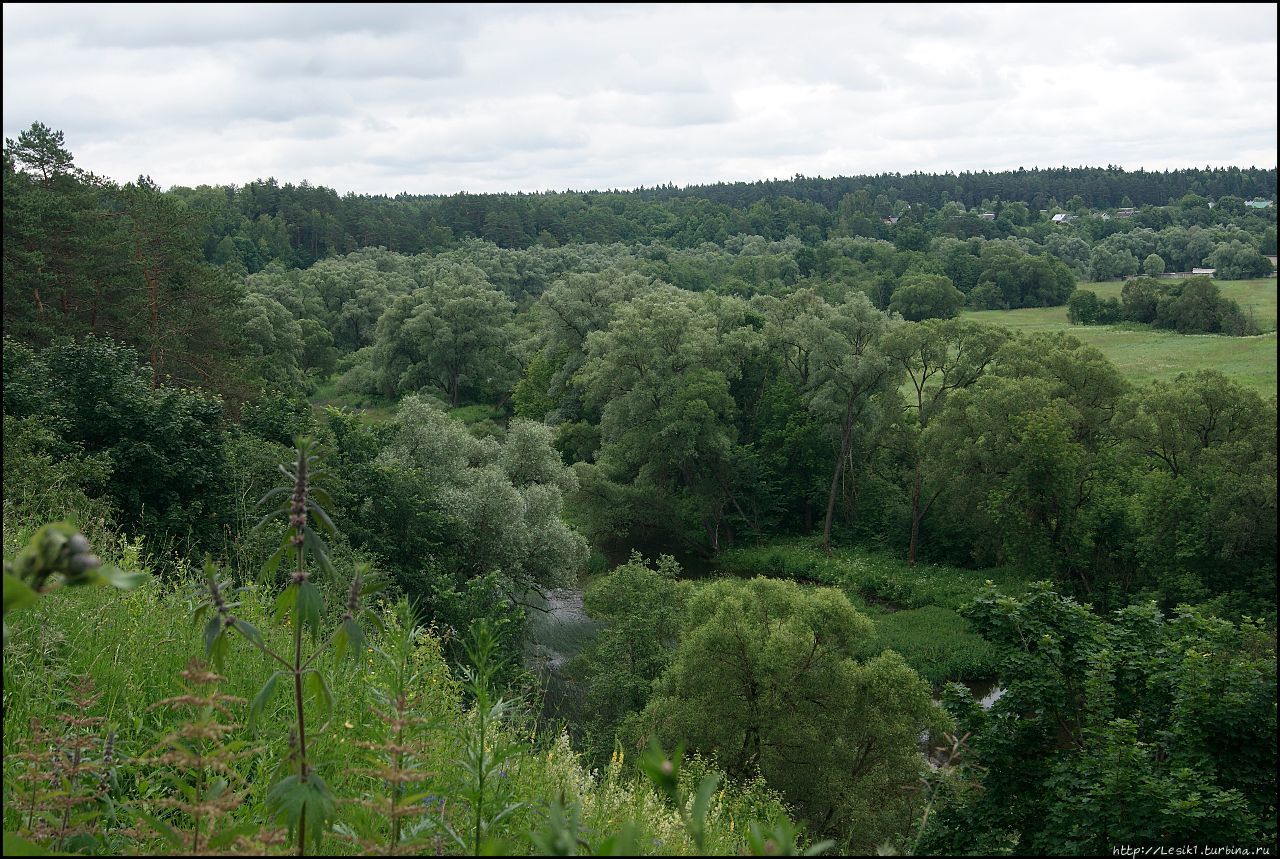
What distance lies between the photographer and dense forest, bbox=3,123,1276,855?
3322 mm

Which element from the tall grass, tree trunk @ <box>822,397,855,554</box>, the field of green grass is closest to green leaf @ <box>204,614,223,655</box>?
the tall grass

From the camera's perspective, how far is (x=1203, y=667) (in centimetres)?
1076

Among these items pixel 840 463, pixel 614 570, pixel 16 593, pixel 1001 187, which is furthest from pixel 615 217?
pixel 16 593

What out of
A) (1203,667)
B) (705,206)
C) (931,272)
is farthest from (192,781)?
(705,206)

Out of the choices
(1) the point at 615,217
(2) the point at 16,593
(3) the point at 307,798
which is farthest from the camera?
(1) the point at 615,217

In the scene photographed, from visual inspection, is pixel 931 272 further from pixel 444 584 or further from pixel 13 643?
pixel 13 643

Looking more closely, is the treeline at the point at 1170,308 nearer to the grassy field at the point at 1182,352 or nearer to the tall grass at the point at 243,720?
the grassy field at the point at 1182,352

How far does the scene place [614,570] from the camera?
25047 millimetres

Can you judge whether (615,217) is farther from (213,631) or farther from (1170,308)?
(213,631)

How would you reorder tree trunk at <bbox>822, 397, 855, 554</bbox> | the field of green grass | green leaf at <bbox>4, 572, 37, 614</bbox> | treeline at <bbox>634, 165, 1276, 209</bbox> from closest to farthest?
green leaf at <bbox>4, 572, 37, 614</bbox> → tree trunk at <bbox>822, 397, 855, 554</bbox> → the field of green grass → treeline at <bbox>634, 165, 1276, 209</bbox>

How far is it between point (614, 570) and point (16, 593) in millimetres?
23752

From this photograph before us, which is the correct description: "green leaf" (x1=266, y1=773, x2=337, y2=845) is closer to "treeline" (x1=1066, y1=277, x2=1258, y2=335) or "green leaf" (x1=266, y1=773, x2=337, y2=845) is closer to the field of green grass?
"treeline" (x1=1066, y1=277, x2=1258, y2=335)

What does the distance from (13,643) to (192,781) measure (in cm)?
147

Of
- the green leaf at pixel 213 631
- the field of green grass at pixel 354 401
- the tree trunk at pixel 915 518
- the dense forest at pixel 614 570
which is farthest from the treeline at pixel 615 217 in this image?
the green leaf at pixel 213 631
